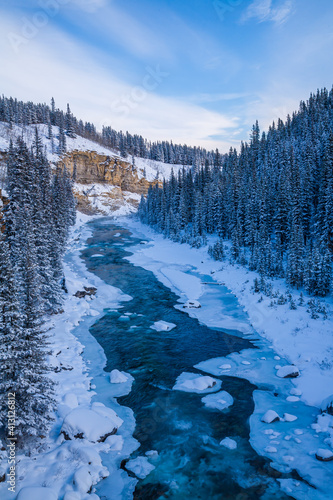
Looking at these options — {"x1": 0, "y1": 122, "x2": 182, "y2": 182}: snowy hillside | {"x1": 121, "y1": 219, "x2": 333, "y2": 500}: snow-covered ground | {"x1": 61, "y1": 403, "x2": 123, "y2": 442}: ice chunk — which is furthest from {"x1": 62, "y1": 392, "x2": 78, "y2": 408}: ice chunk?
{"x1": 0, "y1": 122, "x2": 182, "y2": 182}: snowy hillside

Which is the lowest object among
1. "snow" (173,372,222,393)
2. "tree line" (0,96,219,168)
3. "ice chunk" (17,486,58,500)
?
"snow" (173,372,222,393)

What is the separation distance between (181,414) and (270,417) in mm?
3473

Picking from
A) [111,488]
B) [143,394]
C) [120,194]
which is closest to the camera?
[111,488]

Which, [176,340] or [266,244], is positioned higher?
[266,244]

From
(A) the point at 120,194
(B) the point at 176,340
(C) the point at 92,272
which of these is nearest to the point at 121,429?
(B) the point at 176,340

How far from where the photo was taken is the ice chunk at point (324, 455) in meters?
8.36

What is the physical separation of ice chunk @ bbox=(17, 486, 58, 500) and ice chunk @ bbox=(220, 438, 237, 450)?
18.0 ft

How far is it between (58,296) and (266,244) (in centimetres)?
2708

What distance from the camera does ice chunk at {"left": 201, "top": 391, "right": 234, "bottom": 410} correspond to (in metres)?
11.4

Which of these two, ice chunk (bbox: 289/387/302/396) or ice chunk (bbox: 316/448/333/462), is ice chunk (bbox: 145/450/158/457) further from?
ice chunk (bbox: 289/387/302/396)

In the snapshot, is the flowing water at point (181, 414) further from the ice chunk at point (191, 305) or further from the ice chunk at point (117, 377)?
the ice chunk at point (191, 305)

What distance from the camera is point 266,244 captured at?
36281 millimetres

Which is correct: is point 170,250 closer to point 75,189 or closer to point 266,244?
point 266,244

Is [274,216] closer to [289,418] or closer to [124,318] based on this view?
[124,318]
